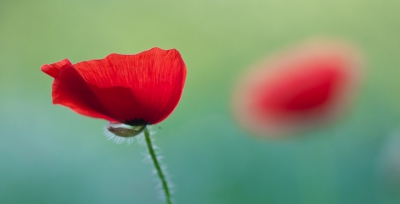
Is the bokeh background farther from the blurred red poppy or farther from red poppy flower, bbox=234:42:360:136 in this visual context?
the blurred red poppy

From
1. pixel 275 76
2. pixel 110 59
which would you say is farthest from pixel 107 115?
pixel 275 76

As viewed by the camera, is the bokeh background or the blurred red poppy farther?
the bokeh background

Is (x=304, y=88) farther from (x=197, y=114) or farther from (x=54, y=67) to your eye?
(x=54, y=67)

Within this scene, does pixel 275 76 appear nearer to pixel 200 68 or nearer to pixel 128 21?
pixel 200 68

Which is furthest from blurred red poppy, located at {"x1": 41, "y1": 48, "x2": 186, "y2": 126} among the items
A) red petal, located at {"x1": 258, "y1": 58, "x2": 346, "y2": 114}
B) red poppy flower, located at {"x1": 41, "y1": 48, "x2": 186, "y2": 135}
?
red petal, located at {"x1": 258, "y1": 58, "x2": 346, "y2": 114}

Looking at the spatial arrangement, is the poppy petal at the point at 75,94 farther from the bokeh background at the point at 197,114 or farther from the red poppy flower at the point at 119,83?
the bokeh background at the point at 197,114

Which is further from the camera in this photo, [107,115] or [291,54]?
[291,54]
